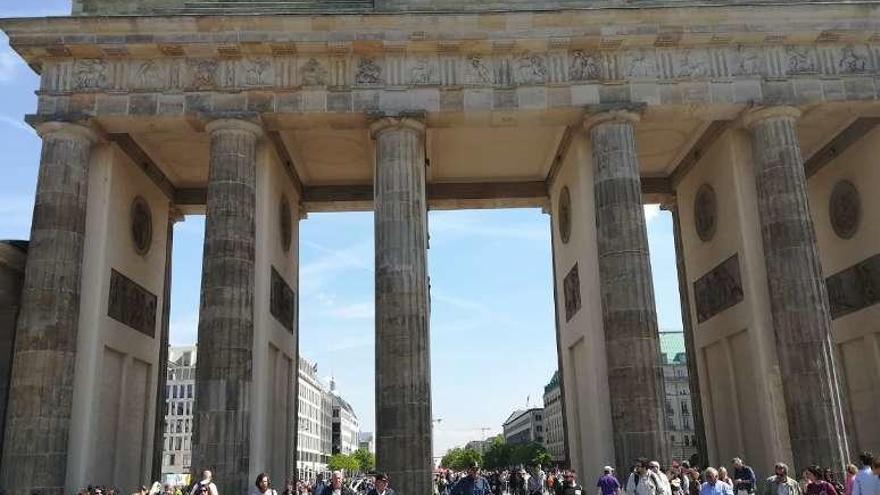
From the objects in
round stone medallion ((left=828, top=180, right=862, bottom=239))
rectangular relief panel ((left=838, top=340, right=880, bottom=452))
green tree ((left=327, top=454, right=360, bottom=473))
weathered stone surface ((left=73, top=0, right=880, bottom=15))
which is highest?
weathered stone surface ((left=73, top=0, right=880, bottom=15))

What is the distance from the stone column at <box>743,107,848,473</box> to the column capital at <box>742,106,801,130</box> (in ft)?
0.10

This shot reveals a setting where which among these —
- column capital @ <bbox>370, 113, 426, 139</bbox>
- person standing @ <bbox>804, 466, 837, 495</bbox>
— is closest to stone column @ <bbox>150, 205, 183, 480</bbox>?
column capital @ <bbox>370, 113, 426, 139</bbox>

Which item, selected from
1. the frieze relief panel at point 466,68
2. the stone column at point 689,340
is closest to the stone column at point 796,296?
the frieze relief panel at point 466,68

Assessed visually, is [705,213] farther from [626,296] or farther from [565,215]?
[626,296]

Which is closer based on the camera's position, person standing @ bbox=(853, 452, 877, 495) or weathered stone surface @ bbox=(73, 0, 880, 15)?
person standing @ bbox=(853, 452, 877, 495)

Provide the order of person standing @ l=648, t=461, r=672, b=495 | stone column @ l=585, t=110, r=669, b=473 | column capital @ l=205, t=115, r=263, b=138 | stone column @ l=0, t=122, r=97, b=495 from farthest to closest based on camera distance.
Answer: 1. column capital @ l=205, t=115, r=263, b=138
2. stone column @ l=585, t=110, r=669, b=473
3. stone column @ l=0, t=122, r=97, b=495
4. person standing @ l=648, t=461, r=672, b=495

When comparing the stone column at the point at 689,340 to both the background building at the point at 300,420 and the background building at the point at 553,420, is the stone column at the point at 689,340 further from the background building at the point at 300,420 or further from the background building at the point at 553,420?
the background building at the point at 553,420

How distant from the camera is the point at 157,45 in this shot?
24.2 m

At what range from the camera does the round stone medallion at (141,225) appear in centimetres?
2783

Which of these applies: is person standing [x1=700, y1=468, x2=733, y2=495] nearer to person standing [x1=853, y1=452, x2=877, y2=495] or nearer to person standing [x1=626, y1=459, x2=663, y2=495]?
person standing [x1=626, y1=459, x2=663, y2=495]

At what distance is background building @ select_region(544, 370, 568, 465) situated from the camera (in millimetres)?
143875

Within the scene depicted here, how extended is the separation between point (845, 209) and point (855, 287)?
305 cm

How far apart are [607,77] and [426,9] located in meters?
6.57

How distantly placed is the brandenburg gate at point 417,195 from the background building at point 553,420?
4687 inches
